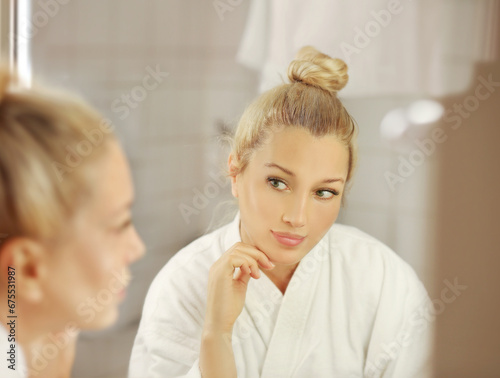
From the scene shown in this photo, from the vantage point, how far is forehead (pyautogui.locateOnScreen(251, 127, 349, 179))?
750 mm

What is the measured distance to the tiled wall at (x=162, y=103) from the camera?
78 centimetres

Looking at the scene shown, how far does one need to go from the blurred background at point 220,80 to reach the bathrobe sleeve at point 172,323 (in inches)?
0.6

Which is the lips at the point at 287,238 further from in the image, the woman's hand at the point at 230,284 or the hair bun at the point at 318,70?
the hair bun at the point at 318,70

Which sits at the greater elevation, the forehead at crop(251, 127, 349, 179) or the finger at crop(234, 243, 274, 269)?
the forehead at crop(251, 127, 349, 179)

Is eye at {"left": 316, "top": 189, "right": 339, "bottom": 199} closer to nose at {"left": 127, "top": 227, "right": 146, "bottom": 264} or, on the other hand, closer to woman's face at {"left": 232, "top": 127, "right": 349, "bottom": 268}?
woman's face at {"left": 232, "top": 127, "right": 349, "bottom": 268}

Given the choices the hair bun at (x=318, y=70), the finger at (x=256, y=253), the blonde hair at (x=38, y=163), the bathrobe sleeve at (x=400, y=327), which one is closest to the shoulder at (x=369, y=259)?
the bathrobe sleeve at (x=400, y=327)

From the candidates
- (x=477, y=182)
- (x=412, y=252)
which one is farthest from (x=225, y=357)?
(x=477, y=182)

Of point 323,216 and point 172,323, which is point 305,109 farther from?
point 172,323

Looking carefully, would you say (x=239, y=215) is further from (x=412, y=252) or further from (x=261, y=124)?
(x=412, y=252)

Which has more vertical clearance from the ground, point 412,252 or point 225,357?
point 412,252

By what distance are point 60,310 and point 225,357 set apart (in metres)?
0.23

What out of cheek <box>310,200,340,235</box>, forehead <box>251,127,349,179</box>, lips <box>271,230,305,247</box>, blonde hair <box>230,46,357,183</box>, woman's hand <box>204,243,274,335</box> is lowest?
woman's hand <box>204,243,274,335</box>

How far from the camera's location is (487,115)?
0.80 m

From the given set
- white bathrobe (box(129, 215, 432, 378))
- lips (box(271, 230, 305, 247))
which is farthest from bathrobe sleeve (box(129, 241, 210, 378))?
lips (box(271, 230, 305, 247))
